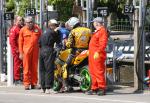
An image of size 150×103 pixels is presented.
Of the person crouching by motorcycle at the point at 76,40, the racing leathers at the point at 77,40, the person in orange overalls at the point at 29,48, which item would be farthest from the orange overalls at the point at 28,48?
the racing leathers at the point at 77,40

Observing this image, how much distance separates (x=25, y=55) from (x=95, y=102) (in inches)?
135

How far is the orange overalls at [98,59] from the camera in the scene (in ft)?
46.1

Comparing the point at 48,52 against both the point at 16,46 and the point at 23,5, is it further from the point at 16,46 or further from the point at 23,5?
the point at 23,5

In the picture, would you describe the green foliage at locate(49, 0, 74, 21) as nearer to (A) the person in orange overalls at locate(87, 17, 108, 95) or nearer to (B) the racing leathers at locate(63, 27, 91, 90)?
(B) the racing leathers at locate(63, 27, 91, 90)

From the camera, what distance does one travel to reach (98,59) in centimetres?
1409

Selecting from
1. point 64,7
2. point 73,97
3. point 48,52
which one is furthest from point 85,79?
point 64,7

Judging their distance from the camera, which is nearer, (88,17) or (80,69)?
(80,69)

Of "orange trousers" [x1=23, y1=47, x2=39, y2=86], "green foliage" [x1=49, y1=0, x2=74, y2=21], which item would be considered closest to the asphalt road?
"orange trousers" [x1=23, y1=47, x2=39, y2=86]

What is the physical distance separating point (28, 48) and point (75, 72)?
63.8 inches

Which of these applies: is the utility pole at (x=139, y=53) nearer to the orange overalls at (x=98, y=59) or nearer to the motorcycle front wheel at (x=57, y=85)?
the orange overalls at (x=98, y=59)

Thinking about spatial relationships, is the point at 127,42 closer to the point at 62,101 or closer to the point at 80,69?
the point at 80,69

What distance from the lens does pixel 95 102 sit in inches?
516

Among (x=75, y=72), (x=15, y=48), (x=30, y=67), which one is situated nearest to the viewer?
(x=75, y=72)

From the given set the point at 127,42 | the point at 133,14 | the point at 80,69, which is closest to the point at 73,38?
the point at 80,69
